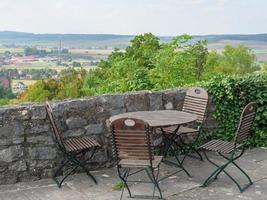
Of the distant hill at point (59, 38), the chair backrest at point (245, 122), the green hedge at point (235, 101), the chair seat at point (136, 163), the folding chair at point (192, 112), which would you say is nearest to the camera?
the chair seat at point (136, 163)

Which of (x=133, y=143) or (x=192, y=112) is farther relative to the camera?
(x=192, y=112)

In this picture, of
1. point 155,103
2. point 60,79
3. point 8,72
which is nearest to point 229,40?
point 60,79

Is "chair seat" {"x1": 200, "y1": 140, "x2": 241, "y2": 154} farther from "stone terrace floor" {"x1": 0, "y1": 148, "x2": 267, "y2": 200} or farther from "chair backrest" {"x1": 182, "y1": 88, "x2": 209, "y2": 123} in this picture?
"chair backrest" {"x1": 182, "y1": 88, "x2": 209, "y2": 123}

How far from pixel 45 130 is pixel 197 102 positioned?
195 cm

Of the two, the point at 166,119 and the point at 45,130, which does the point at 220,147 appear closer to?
the point at 166,119

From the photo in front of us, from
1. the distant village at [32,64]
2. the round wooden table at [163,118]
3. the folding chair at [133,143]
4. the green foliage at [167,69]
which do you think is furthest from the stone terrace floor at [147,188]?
the distant village at [32,64]

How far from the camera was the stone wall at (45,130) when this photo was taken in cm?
487

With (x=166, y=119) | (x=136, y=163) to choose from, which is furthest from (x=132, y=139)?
(x=166, y=119)

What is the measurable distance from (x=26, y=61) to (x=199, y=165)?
94.6ft

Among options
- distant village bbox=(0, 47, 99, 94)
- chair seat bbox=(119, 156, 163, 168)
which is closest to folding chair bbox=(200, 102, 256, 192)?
chair seat bbox=(119, 156, 163, 168)

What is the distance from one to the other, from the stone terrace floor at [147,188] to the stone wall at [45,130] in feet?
0.49

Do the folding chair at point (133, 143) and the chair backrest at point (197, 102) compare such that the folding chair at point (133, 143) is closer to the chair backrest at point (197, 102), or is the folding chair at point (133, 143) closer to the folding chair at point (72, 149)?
the folding chair at point (72, 149)

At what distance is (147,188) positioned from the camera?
4672mm

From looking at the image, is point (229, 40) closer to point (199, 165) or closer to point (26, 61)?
point (26, 61)
